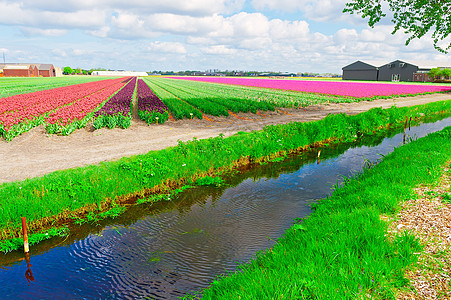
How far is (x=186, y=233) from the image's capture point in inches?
295

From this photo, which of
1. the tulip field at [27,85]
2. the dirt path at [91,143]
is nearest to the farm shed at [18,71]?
the tulip field at [27,85]

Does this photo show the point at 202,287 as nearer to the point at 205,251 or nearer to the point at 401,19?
the point at 205,251

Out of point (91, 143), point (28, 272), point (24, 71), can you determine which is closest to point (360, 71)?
point (91, 143)

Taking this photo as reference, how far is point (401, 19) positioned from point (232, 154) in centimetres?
1451

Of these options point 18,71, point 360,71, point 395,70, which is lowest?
point 395,70

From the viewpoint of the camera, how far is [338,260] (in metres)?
4.82

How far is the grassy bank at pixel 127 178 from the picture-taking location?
740 centimetres

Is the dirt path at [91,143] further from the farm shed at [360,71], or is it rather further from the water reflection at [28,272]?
the farm shed at [360,71]

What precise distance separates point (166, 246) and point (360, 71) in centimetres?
12051

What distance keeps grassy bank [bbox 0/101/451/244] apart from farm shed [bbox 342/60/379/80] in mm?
104250

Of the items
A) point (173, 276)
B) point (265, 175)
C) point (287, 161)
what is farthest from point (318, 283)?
point (287, 161)

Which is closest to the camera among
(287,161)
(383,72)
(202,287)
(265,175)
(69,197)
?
(202,287)

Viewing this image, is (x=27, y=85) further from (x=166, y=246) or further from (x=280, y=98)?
(x=166, y=246)

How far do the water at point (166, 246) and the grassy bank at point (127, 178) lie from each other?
0.73m
